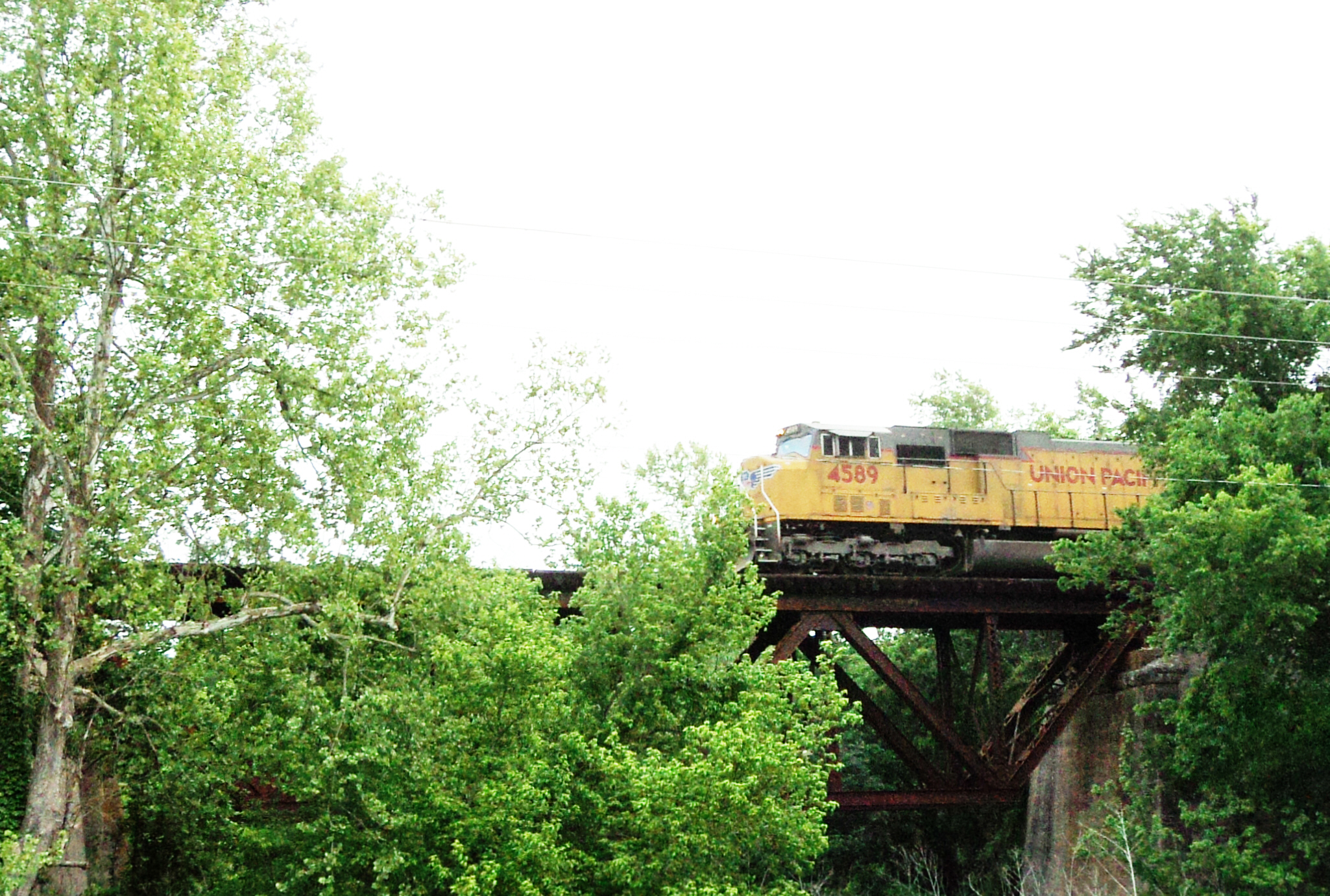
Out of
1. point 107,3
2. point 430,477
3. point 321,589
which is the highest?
point 107,3

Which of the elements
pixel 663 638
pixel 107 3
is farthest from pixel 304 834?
pixel 107 3

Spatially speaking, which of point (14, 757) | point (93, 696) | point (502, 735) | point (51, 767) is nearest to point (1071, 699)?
point (502, 735)

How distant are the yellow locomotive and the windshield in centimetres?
4

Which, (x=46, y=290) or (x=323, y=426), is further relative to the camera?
(x=323, y=426)

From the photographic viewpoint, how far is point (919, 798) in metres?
25.0

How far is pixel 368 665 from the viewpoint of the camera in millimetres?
18922

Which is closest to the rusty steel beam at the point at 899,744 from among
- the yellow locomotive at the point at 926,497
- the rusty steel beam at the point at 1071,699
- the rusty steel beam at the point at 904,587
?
the rusty steel beam at the point at 1071,699

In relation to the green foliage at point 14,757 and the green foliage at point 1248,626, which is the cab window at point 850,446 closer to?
the green foliage at point 1248,626

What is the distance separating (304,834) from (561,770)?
426cm

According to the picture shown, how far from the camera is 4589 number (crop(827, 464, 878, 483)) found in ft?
94.0

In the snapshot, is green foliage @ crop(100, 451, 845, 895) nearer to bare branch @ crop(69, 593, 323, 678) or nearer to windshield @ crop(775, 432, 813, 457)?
bare branch @ crop(69, 593, 323, 678)

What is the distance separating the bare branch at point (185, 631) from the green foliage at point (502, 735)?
0.35 meters

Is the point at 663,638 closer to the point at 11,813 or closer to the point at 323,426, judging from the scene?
the point at 323,426

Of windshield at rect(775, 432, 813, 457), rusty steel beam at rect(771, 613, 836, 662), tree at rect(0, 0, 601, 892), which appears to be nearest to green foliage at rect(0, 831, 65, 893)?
tree at rect(0, 0, 601, 892)
